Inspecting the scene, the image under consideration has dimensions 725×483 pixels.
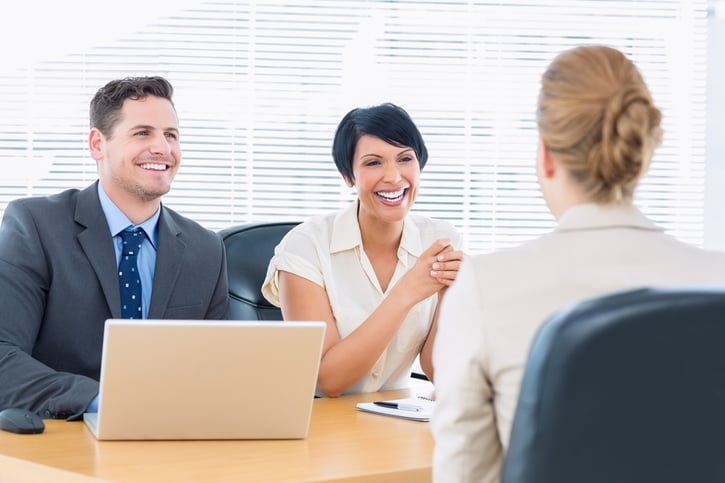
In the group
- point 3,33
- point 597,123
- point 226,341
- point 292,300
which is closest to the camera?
point 597,123

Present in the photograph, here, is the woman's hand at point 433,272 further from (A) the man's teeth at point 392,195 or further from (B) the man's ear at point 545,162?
(B) the man's ear at point 545,162

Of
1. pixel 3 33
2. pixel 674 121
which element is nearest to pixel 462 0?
pixel 674 121

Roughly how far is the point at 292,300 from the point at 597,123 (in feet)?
4.69

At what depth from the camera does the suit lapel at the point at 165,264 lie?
2.43m

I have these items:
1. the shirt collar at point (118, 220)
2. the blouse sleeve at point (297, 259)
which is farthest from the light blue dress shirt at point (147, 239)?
the blouse sleeve at point (297, 259)

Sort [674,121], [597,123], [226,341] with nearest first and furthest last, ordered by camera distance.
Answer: [597,123]
[226,341]
[674,121]

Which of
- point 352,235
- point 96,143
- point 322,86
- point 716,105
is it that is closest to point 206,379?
point 352,235

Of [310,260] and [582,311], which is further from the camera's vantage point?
[310,260]

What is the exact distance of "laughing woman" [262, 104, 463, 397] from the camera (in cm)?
259

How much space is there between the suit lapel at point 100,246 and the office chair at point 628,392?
1491 mm

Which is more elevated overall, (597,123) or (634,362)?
(597,123)

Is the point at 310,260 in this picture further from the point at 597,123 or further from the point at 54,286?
the point at 597,123

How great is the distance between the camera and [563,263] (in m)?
1.27

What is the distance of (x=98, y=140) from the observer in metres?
2.67
